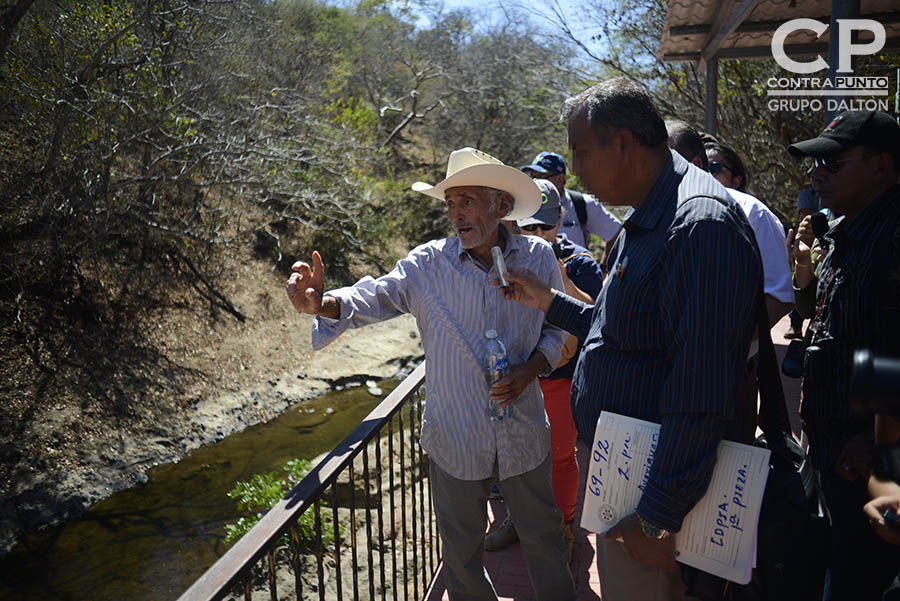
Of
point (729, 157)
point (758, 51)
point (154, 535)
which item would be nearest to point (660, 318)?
point (729, 157)

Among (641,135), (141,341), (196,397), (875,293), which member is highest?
(641,135)

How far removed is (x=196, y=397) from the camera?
31.1 ft

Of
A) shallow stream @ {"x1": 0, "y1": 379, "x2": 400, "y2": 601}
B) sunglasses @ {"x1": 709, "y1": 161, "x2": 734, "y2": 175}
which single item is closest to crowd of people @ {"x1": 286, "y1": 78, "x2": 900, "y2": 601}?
sunglasses @ {"x1": 709, "y1": 161, "x2": 734, "y2": 175}

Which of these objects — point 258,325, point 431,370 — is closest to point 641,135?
point 431,370

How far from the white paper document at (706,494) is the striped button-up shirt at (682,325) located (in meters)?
0.06

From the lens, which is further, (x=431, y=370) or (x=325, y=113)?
(x=325, y=113)

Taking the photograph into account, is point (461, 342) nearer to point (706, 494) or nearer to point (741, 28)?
point (706, 494)

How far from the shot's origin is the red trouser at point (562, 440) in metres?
3.45

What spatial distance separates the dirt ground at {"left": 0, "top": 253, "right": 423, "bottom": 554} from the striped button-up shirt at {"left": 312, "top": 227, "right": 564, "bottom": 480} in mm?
5950

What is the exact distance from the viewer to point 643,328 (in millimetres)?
1699

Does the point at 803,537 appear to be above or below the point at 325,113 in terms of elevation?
below

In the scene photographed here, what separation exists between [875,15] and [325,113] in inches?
428

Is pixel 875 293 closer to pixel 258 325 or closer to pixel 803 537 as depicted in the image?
pixel 803 537

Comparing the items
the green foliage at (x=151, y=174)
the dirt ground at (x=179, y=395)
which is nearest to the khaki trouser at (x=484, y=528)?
the dirt ground at (x=179, y=395)
